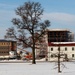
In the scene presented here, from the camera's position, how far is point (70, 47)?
3246 inches

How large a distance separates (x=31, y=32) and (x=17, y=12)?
3.87 metres

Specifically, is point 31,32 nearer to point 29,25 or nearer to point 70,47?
point 29,25

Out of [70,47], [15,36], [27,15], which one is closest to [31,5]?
[27,15]

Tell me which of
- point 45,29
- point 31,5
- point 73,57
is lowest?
point 73,57

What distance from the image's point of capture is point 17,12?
4966cm

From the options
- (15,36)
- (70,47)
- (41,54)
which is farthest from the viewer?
(41,54)

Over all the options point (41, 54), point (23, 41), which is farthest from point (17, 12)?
point (41, 54)

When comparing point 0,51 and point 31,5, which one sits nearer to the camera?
point 31,5

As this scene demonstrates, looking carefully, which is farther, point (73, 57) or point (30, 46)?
point (73, 57)

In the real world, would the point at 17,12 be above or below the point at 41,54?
above

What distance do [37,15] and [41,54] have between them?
62.3 meters

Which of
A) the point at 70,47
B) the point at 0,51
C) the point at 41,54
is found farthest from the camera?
the point at 0,51

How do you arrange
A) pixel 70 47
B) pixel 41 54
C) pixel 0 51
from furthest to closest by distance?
pixel 0 51 < pixel 41 54 < pixel 70 47

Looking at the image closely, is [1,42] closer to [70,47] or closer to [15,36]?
[70,47]
